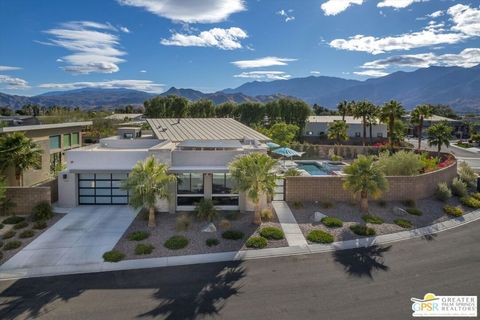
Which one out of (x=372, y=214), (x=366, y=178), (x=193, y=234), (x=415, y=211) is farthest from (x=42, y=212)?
(x=415, y=211)

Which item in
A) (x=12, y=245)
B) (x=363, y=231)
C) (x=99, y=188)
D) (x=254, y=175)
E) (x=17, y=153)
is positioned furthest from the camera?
(x=99, y=188)

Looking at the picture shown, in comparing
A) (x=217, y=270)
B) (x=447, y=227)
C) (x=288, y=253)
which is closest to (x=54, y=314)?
(x=217, y=270)

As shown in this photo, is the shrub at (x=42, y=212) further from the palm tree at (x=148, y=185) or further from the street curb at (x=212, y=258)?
the street curb at (x=212, y=258)

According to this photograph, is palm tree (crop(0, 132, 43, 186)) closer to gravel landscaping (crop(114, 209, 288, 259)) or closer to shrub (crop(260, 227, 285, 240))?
gravel landscaping (crop(114, 209, 288, 259))

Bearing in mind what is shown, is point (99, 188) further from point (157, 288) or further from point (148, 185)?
point (157, 288)

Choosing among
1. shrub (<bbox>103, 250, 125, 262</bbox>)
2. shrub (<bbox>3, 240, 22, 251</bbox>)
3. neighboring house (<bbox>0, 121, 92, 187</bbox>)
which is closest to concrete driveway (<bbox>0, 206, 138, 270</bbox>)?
shrub (<bbox>103, 250, 125, 262</bbox>)

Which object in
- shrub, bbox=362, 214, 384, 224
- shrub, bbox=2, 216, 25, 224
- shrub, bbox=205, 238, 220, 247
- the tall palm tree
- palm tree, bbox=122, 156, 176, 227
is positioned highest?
the tall palm tree

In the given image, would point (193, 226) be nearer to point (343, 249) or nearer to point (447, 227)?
point (343, 249)
